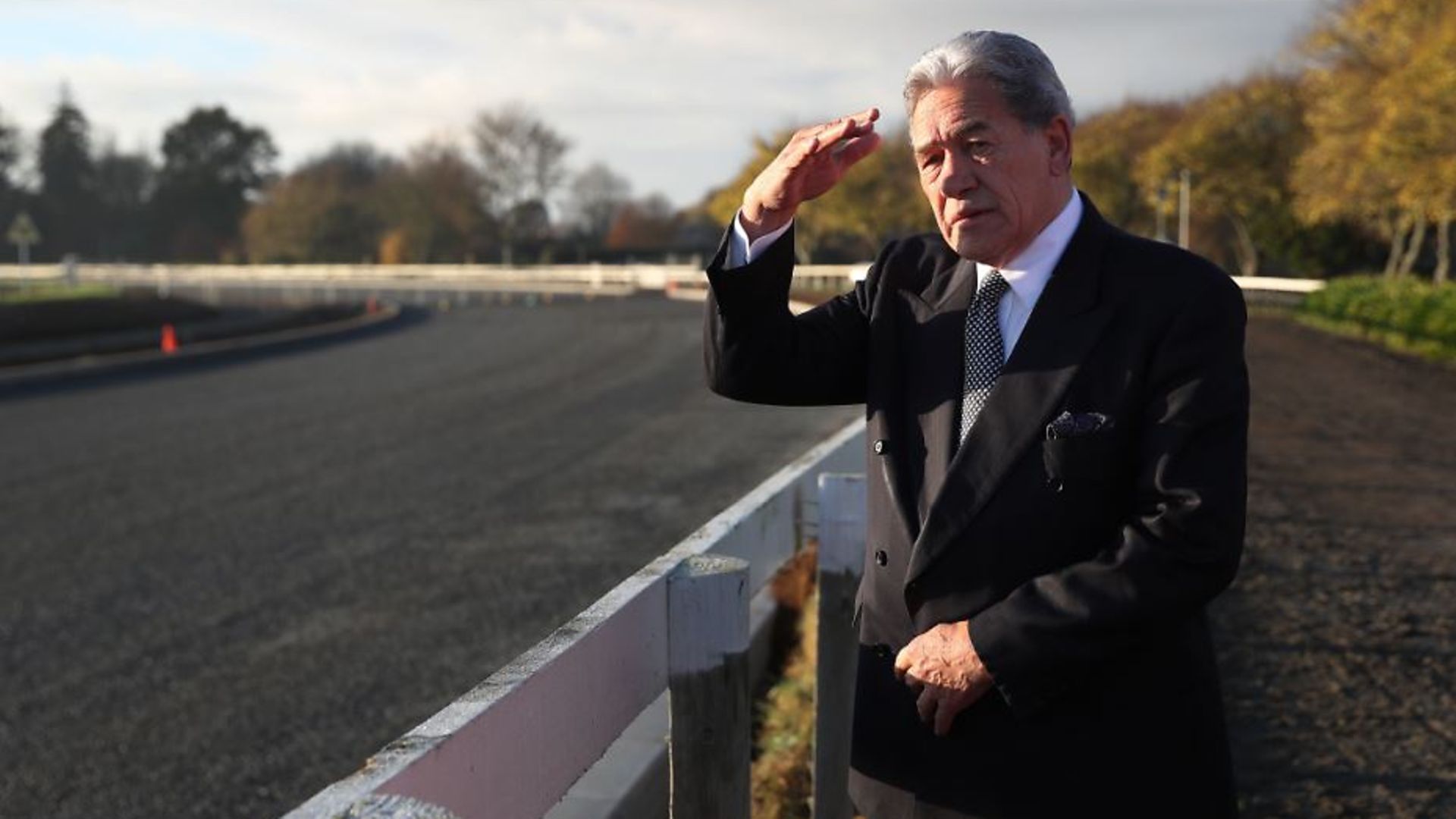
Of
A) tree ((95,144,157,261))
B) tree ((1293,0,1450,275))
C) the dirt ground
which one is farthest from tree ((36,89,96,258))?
the dirt ground

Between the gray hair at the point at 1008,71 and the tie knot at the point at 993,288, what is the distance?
0.25 metres

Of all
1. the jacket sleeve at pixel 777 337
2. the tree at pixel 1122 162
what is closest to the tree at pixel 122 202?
the tree at pixel 1122 162

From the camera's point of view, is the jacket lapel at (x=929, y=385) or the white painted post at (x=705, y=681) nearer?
the jacket lapel at (x=929, y=385)

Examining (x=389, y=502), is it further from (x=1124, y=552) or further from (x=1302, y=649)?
(x=1124, y=552)

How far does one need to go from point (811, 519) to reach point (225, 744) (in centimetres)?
253

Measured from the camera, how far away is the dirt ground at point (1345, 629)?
4234 mm

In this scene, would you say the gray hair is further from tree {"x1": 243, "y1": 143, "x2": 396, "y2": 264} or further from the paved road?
tree {"x1": 243, "y1": 143, "x2": 396, "y2": 264}

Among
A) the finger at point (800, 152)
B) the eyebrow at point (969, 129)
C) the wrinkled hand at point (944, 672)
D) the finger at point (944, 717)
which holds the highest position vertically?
the eyebrow at point (969, 129)

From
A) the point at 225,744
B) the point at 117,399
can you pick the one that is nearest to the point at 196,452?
the point at 117,399

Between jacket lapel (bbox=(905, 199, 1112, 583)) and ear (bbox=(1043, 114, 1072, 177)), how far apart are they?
0.15m

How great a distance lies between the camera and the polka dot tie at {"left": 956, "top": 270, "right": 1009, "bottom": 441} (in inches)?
86.6

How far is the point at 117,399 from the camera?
52.5 feet

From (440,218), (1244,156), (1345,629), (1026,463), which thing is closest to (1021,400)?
(1026,463)

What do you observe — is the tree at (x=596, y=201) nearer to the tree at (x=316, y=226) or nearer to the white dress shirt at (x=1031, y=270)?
the tree at (x=316, y=226)
